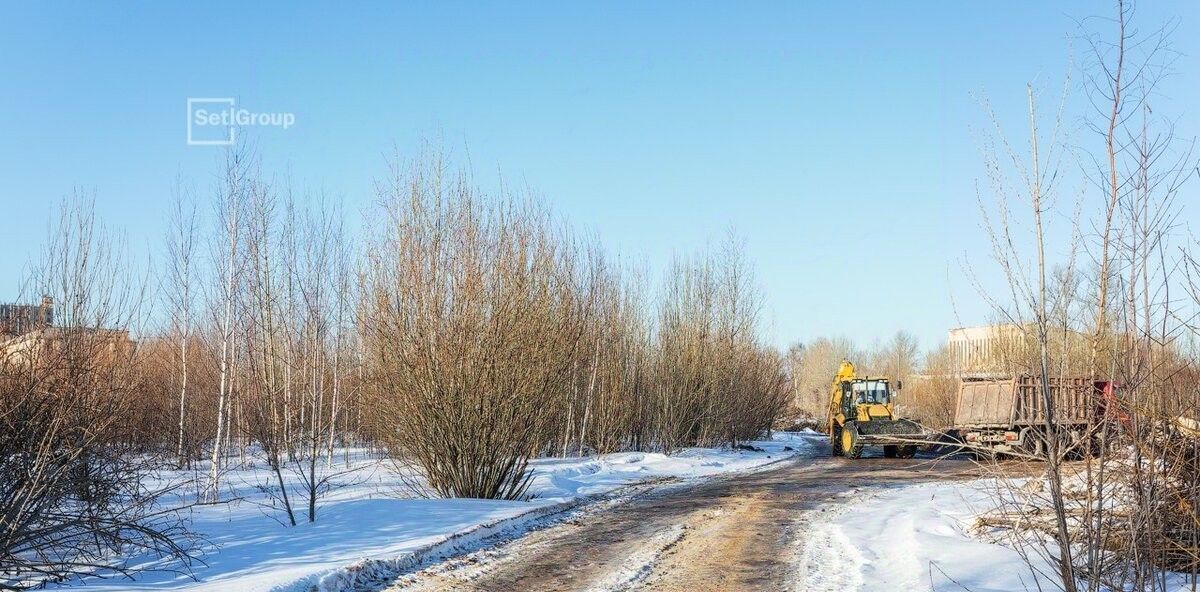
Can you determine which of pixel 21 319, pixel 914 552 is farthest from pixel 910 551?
pixel 21 319

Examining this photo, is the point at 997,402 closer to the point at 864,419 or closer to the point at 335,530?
the point at 864,419

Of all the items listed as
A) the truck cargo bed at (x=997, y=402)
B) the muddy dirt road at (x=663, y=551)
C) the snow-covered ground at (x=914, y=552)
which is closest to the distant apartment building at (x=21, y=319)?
the muddy dirt road at (x=663, y=551)

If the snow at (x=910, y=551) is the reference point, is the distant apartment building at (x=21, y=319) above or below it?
above

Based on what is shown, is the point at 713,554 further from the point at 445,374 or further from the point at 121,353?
the point at 121,353

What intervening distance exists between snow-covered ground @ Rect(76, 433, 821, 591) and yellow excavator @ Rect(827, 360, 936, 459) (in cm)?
1031

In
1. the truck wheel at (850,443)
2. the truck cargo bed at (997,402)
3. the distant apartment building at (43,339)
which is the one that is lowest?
the truck wheel at (850,443)

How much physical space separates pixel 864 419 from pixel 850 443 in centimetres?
80

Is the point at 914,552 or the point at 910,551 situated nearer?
the point at 914,552

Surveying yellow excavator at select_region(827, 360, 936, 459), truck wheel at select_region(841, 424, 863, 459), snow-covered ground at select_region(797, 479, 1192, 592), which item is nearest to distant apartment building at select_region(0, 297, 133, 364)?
snow-covered ground at select_region(797, 479, 1192, 592)

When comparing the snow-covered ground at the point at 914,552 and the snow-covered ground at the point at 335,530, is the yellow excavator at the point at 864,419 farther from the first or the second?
the snow-covered ground at the point at 914,552

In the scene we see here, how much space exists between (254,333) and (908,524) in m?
9.18

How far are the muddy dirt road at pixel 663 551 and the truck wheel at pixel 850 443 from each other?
406 inches

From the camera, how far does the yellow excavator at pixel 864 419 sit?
25.7 metres

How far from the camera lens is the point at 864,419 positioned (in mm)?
26547
